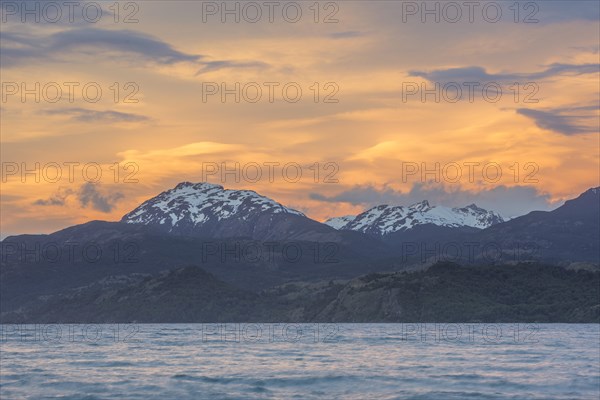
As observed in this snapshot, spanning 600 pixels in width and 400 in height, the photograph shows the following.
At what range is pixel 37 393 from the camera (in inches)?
3784

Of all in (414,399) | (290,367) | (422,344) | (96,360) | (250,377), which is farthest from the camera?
(422,344)

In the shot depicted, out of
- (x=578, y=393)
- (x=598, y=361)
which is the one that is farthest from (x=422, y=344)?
(x=578, y=393)

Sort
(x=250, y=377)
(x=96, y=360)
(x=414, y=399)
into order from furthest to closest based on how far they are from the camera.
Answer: (x=96, y=360), (x=250, y=377), (x=414, y=399)

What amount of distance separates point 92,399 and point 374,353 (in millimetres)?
73995

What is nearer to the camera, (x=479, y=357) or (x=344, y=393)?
(x=344, y=393)

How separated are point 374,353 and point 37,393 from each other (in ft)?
243

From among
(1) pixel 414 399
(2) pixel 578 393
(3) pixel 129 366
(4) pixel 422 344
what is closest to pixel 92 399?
(1) pixel 414 399

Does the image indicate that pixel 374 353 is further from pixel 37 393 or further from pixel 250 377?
pixel 37 393

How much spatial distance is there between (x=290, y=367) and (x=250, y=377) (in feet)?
52.6

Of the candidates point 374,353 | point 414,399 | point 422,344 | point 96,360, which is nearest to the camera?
point 414,399

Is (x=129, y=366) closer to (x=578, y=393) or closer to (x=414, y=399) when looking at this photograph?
(x=414, y=399)

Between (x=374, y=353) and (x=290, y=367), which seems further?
(x=374, y=353)

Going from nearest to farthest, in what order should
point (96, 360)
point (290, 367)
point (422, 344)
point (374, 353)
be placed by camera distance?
point (290, 367)
point (96, 360)
point (374, 353)
point (422, 344)

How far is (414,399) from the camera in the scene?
297 ft
